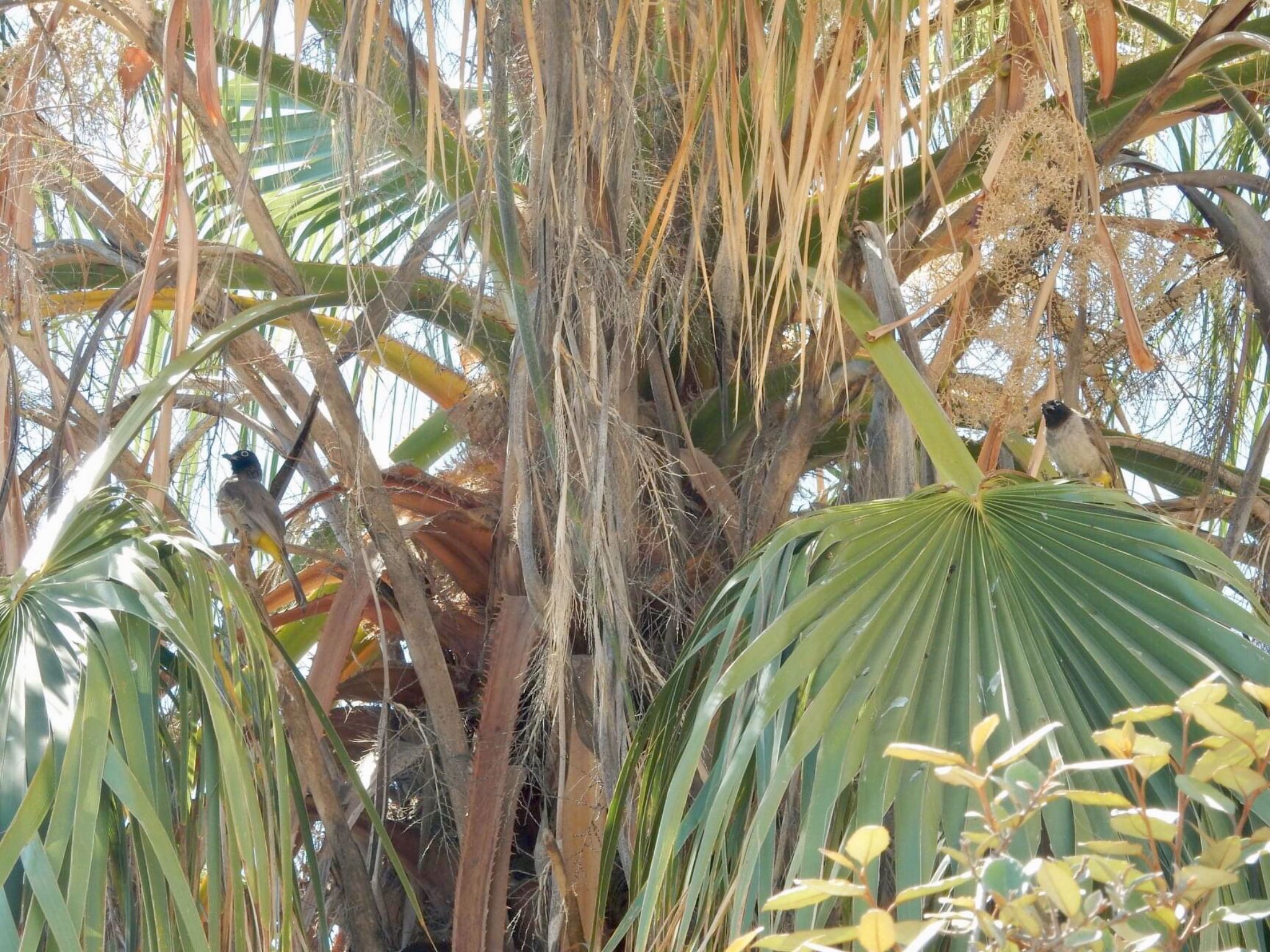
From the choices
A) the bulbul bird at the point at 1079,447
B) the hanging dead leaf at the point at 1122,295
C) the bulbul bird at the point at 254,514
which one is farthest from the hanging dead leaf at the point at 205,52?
the bulbul bird at the point at 1079,447

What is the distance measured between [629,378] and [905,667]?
1.32 meters

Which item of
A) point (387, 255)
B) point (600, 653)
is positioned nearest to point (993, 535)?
point (600, 653)

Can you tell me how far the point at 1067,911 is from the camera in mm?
926

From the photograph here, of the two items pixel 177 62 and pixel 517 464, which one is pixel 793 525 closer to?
pixel 517 464

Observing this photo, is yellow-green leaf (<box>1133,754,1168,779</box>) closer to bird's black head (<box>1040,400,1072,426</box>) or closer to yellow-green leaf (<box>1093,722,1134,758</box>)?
yellow-green leaf (<box>1093,722,1134,758</box>)

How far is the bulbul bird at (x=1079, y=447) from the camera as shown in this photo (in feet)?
13.4

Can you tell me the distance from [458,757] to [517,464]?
82cm

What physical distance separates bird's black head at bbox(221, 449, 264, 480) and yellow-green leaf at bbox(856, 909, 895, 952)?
15.7ft

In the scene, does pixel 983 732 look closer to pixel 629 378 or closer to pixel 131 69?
pixel 629 378

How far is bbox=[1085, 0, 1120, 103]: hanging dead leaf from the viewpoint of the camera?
322 cm

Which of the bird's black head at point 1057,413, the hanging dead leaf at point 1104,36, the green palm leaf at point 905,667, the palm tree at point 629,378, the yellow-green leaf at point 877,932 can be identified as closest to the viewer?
the yellow-green leaf at point 877,932

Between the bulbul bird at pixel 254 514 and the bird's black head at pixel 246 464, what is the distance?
15cm

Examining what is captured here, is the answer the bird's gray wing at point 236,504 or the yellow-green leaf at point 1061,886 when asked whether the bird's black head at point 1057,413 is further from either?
the yellow-green leaf at point 1061,886

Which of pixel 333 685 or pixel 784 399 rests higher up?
pixel 784 399
